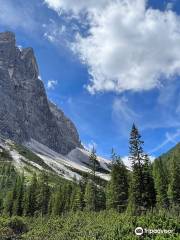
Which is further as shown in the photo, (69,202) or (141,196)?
(69,202)

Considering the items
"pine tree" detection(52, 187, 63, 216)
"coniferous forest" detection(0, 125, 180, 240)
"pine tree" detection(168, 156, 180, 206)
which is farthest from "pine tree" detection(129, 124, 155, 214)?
"pine tree" detection(52, 187, 63, 216)

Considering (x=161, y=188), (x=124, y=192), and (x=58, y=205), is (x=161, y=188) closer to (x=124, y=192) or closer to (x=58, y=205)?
(x=124, y=192)

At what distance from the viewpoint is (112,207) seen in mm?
87062

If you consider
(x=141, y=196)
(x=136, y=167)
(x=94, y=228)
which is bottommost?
(x=94, y=228)

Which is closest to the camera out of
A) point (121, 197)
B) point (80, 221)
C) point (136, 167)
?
point (80, 221)

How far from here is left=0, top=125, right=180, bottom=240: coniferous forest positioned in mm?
47500

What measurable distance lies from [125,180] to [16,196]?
56414mm

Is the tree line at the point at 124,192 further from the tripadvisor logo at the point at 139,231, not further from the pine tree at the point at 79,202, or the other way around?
the tripadvisor logo at the point at 139,231

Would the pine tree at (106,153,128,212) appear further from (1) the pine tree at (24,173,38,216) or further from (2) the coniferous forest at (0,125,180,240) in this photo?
(1) the pine tree at (24,173,38,216)

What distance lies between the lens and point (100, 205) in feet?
376

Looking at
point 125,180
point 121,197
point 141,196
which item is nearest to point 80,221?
point 141,196

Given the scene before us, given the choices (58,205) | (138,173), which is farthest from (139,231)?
(58,205)

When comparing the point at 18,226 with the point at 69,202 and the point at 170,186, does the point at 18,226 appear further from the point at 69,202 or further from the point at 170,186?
the point at 69,202

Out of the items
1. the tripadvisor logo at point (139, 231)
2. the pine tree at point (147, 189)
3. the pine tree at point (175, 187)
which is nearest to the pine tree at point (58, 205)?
the pine tree at point (147, 189)
